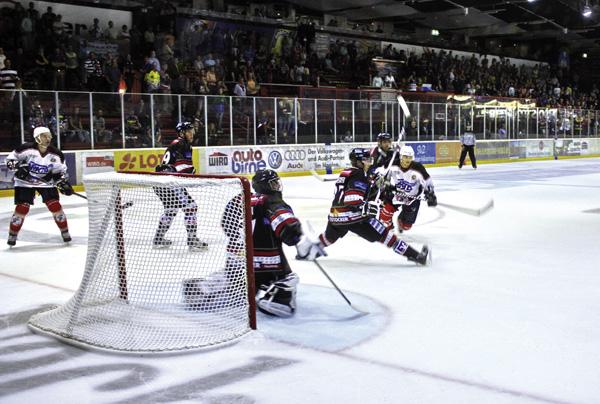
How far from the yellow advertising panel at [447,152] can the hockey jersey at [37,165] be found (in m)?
16.5

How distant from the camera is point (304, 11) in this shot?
2653 cm

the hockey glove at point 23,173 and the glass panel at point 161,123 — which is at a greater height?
the glass panel at point 161,123

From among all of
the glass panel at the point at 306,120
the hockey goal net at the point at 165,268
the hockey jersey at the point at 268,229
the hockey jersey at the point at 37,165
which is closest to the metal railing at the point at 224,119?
the glass panel at the point at 306,120

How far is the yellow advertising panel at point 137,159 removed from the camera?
569 inches

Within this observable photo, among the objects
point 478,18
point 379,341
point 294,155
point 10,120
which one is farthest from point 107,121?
point 478,18

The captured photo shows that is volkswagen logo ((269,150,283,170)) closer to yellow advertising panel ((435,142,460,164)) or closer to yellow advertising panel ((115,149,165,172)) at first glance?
yellow advertising panel ((115,149,165,172))

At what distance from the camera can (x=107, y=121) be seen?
46.4 ft

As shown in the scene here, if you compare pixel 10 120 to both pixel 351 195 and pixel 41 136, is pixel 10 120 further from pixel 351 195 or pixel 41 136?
pixel 351 195

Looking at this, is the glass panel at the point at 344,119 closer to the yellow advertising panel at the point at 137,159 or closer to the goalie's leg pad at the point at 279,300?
the yellow advertising panel at the point at 137,159

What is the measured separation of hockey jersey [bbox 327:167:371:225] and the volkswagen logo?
11.6 meters

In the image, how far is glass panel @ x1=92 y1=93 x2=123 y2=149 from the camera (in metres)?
14.0

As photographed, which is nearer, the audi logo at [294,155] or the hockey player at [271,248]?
the hockey player at [271,248]

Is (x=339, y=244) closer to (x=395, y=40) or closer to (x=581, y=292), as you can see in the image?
(x=581, y=292)

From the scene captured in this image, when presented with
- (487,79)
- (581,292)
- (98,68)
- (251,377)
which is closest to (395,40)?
(487,79)
